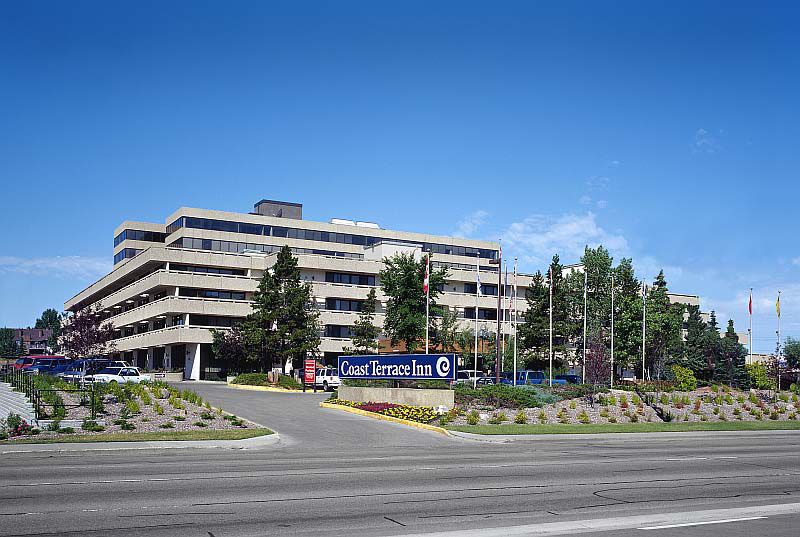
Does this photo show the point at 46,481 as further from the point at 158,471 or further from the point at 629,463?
the point at 629,463

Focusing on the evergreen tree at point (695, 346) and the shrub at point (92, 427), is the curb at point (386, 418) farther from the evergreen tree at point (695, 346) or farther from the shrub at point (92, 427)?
the evergreen tree at point (695, 346)

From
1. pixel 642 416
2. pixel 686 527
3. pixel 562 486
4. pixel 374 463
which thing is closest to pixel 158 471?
pixel 374 463

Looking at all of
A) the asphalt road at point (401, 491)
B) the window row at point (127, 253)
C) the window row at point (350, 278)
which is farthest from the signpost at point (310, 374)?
the window row at point (127, 253)

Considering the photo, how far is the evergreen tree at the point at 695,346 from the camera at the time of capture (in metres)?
79.0

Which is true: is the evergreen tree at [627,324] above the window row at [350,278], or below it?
below

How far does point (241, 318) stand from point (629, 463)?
213 ft

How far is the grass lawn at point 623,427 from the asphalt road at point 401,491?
13.4 feet

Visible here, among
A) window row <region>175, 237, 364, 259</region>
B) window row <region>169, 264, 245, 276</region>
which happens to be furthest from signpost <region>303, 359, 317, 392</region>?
window row <region>175, 237, 364, 259</region>

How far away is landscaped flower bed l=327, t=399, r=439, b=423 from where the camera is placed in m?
33.8

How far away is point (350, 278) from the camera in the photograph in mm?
90000

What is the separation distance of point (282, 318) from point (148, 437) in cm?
4303

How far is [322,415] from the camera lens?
36.3 m

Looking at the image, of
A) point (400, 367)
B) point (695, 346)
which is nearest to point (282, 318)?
point (400, 367)

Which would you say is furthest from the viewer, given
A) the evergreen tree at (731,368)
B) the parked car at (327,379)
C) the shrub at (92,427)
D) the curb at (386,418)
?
the evergreen tree at (731,368)
